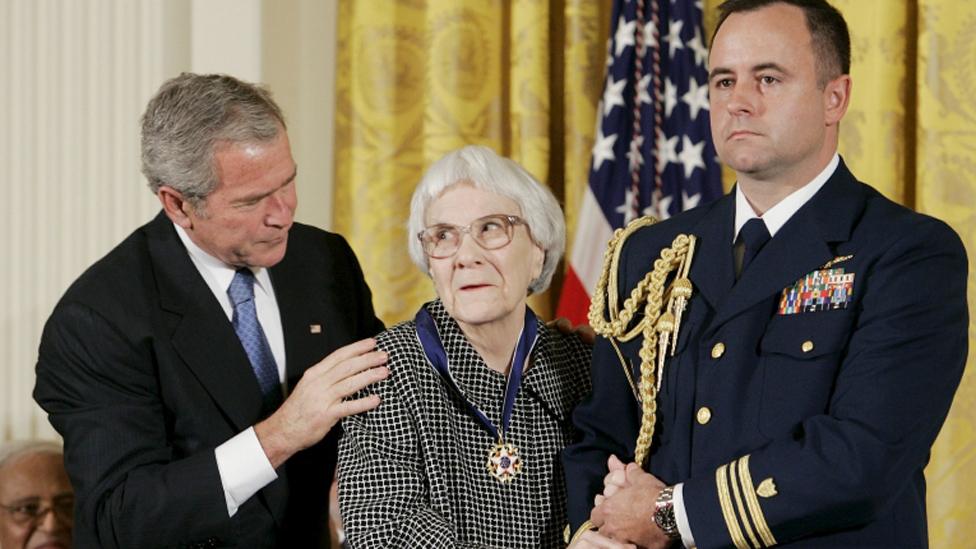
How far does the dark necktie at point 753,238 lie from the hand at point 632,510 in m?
0.37

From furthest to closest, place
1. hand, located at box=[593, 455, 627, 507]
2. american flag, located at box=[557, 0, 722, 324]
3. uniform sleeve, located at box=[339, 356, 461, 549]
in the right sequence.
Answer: american flag, located at box=[557, 0, 722, 324], uniform sleeve, located at box=[339, 356, 461, 549], hand, located at box=[593, 455, 627, 507]

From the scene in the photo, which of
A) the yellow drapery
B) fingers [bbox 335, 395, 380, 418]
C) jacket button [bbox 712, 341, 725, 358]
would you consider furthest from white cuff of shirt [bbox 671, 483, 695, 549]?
the yellow drapery

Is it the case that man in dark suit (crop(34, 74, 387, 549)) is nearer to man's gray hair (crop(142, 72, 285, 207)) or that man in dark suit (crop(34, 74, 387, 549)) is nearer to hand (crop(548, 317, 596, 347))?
man's gray hair (crop(142, 72, 285, 207))

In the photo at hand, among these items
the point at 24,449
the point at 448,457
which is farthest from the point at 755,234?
the point at 24,449

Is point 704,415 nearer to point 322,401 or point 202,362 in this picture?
point 322,401

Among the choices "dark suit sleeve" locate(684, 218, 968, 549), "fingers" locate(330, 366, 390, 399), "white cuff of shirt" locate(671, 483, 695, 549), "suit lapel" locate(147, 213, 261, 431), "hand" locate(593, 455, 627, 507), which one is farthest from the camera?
"suit lapel" locate(147, 213, 261, 431)

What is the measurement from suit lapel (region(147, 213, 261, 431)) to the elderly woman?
318mm

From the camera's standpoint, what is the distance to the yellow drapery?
3.52 metres

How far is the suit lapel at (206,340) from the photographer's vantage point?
2.57 m

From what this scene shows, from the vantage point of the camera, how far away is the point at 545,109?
158 inches

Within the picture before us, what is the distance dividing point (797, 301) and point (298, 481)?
3.63 feet

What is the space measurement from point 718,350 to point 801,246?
0.21 m

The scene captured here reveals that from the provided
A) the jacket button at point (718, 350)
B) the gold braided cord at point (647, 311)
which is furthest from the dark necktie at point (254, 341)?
the jacket button at point (718, 350)

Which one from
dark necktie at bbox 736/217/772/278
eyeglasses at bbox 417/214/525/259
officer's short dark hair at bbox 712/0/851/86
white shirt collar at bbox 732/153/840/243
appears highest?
officer's short dark hair at bbox 712/0/851/86
